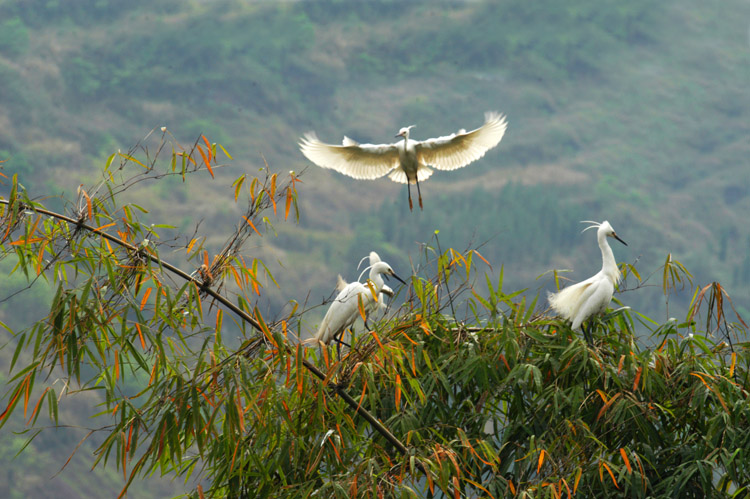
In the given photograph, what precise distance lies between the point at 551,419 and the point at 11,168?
113 feet

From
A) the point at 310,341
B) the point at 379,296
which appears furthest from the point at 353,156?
the point at 310,341

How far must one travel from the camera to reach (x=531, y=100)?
4903cm

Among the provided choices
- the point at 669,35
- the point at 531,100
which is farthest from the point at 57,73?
the point at 669,35

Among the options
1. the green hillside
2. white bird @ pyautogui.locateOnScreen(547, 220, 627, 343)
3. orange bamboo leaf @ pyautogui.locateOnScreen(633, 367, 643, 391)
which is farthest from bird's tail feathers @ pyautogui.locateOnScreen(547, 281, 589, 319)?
the green hillside

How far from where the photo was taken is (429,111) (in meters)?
48.9

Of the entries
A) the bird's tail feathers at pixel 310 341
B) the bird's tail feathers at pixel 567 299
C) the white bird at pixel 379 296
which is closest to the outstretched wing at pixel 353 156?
the white bird at pixel 379 296

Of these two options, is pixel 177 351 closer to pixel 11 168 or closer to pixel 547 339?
pixel 547 339

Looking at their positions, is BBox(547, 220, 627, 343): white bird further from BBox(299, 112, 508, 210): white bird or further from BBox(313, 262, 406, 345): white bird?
BBox(299, 112, 508, 210): white bird

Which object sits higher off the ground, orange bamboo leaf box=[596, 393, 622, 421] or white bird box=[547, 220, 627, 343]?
white bird box=[547, 220, 627, 343]

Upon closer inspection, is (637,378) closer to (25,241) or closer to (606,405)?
(606,405)

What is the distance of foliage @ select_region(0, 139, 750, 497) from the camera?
2.41 metres

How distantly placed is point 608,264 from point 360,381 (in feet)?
4.51

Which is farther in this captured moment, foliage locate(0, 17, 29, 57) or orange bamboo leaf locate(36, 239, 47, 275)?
foliage locate(0, 17, 29, 57)

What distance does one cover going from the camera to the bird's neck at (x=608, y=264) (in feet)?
12.6
